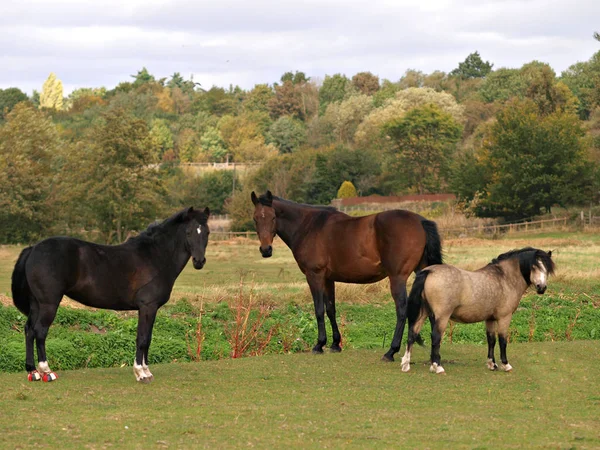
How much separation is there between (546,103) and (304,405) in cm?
7255

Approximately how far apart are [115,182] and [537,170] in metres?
30.2

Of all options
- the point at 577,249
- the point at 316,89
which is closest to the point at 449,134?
the point at 577,249

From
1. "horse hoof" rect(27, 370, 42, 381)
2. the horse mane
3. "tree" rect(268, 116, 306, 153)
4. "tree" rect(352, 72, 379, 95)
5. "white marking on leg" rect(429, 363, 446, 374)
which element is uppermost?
"tree" rect(352, 72, 379, 95)

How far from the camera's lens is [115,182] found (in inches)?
2621

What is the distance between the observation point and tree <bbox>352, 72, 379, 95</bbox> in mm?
185375

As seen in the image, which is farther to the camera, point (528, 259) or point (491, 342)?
point (491, 342)

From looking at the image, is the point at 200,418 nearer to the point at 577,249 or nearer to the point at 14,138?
the point at 577,249

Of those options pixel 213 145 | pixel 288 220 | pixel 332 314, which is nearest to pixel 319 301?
pixel 332 314

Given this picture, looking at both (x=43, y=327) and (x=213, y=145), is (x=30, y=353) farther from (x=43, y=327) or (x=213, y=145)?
(x=213, y=145)

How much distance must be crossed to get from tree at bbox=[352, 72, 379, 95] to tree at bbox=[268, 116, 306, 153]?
37.9 meters

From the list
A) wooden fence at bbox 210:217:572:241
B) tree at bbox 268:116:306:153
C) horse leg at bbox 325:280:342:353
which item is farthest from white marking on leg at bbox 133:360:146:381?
tree at bbox 268:116:306:153

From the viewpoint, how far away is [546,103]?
258ft

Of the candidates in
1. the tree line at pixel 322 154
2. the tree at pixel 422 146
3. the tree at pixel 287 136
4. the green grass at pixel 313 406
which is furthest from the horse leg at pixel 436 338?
the tree at pixel 287 136

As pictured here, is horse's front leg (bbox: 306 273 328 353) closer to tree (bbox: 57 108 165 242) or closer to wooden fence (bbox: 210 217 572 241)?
wooden fence (bbox: 210 217 572 241)
